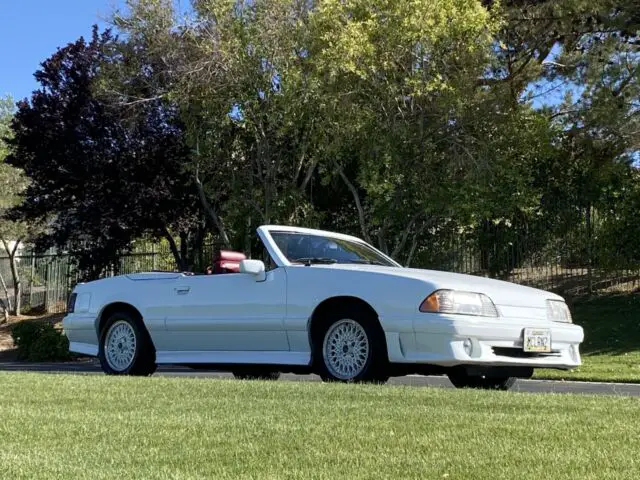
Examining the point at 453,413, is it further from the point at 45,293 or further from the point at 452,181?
the point at 45,293

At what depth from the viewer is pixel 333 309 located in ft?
26.0

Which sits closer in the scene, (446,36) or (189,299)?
(189,299)

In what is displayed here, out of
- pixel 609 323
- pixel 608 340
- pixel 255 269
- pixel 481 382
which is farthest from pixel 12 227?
pixel 481 382

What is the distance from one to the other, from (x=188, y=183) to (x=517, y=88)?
8660 millimetres

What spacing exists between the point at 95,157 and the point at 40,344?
17.5ft

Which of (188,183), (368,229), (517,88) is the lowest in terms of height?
(368,229)

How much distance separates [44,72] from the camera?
23.0m

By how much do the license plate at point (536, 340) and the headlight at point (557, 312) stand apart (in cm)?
27

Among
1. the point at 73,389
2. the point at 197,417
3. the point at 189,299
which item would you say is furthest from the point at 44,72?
the point at 197,417

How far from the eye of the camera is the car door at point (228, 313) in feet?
27.0

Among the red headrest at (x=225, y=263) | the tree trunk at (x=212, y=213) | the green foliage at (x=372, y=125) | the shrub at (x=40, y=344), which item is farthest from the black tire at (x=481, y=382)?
the shrub at (x=40, y=344)

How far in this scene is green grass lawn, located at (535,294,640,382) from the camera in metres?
12.6

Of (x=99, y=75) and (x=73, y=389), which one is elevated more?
(x=99, y=75)

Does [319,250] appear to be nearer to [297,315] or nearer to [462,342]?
[297,315]
